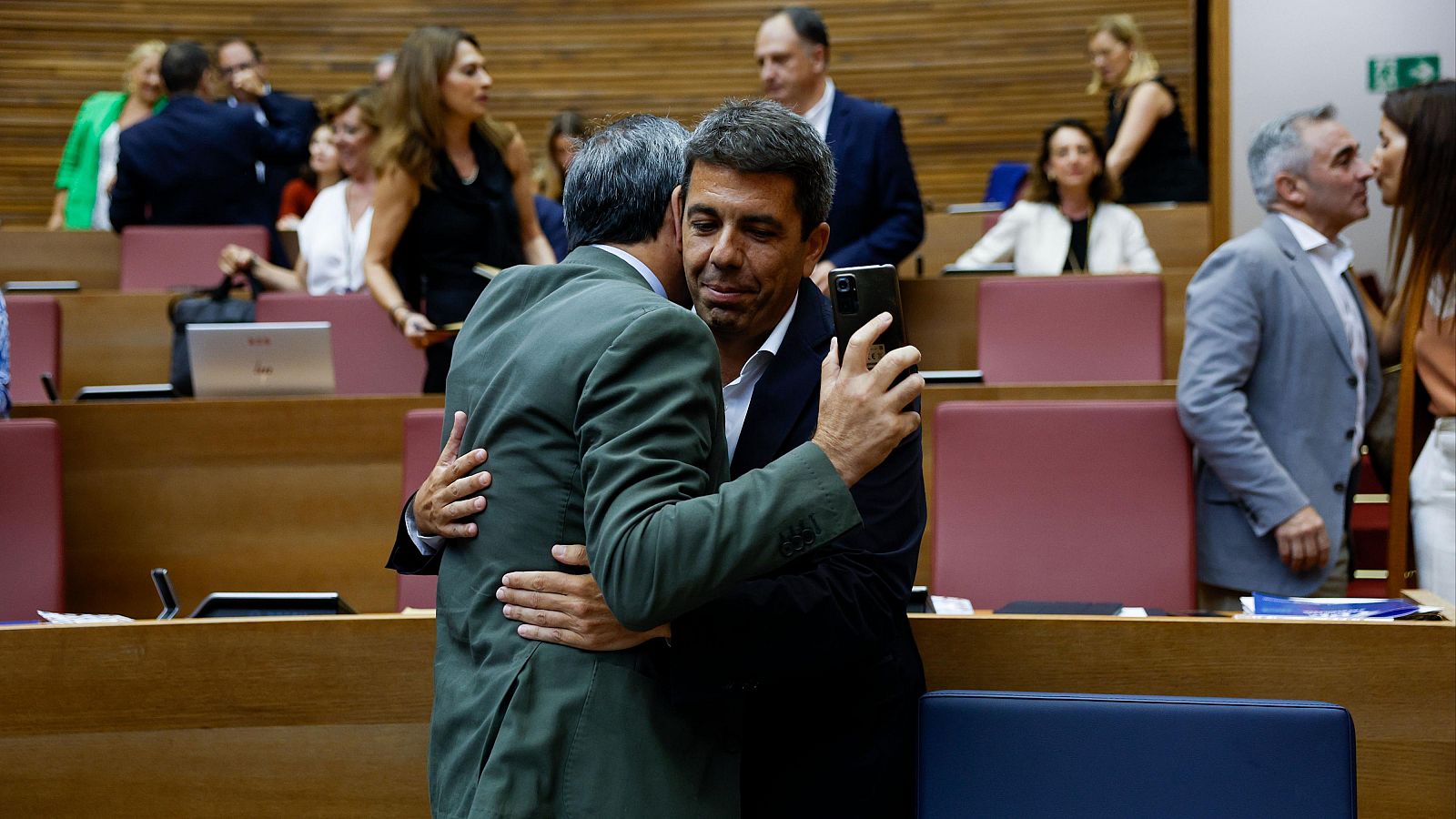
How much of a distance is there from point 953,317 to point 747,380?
8.35 ft

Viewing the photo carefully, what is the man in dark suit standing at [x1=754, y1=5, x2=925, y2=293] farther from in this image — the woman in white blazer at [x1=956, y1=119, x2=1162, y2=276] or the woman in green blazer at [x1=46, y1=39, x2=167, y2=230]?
the woman in green blazer at [x1=46, y1=39, x2=167, y2=230]

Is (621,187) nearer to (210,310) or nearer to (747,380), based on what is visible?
(747,380)

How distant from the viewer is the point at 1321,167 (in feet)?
8.30

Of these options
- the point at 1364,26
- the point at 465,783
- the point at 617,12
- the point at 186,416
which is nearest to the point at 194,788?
the point at 465,783

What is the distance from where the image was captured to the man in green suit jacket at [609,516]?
1.06m

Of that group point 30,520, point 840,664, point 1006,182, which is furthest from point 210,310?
point 1006,182

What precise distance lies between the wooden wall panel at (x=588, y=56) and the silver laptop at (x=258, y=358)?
14.3 feet

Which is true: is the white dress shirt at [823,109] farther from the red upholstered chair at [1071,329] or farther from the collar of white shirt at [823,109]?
the red upholstered chair at [1071,329]

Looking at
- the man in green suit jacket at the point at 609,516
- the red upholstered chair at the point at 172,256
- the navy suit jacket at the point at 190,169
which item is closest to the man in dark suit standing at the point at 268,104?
the navy suit jacket at the point at 190,169

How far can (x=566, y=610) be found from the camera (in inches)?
45.1

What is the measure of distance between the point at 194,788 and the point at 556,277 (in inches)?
34.6

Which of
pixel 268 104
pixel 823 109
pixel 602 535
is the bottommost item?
pixel 602 535

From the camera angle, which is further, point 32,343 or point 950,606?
point 32,343

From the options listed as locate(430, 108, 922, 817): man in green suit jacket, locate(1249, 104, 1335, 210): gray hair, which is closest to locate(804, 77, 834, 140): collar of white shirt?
locate(1249, 104, 1335, 210): gray hair
